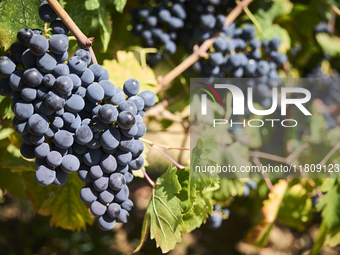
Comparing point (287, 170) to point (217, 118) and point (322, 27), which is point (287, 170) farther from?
point (322, 27)

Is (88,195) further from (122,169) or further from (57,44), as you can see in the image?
(57,44)

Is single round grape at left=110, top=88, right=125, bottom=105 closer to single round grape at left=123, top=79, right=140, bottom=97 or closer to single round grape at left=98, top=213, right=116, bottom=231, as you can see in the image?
single round grape at left=123, top=79, right=140, bottom=97

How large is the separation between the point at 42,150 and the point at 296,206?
49.7 inches

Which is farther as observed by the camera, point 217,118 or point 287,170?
point 287,170

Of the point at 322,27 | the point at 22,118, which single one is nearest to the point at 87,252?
the point at 22,118

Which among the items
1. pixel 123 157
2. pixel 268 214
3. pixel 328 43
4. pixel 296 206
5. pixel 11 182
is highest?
pixel 123 157

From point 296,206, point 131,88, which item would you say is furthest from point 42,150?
point 296,206

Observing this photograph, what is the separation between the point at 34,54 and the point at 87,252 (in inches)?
79.4

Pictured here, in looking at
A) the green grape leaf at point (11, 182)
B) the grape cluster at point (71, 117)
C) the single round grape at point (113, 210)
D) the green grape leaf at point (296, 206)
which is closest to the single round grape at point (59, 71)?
the grape cluster at point (71, 117)

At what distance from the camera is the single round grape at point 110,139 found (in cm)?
63

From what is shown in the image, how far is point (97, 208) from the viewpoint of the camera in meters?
0.68

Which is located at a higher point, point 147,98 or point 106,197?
point 147,98

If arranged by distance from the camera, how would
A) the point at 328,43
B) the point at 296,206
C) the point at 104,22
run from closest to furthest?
the point at 104,22, the point at 296,206, the point at 328,43

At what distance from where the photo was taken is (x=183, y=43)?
126 cm
